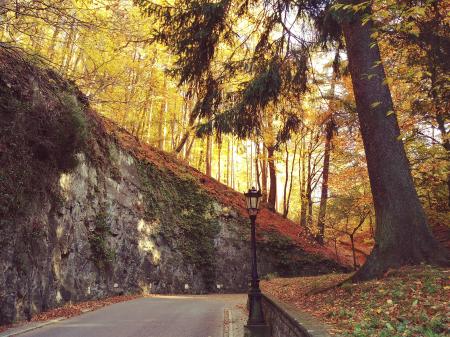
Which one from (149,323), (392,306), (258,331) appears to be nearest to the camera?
(392,306)

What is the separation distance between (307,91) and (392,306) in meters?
7.47

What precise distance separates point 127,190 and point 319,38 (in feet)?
38.9

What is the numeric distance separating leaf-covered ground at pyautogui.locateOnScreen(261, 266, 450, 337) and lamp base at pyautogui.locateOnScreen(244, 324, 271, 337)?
61.1 inches

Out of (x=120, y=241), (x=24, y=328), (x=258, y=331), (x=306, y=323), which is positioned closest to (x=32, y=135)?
(x=24, y=328)

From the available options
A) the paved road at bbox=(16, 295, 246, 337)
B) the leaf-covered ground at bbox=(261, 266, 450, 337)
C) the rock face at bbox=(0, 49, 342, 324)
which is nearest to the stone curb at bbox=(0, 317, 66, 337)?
the paved road at bbox=(16, 295, 246, 337)

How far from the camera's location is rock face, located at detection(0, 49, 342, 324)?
34.5 feet

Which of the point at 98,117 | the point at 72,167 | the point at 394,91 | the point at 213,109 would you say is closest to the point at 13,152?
the point at 72,167

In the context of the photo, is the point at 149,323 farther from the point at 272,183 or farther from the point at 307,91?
the point at 272,183

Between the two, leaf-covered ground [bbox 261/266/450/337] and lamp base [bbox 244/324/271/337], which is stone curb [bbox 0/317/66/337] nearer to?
lamp base [bbox 244/324/271/337]

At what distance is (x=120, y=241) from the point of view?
1759cm

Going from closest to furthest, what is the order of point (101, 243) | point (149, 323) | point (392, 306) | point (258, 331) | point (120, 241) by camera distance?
point (392, 306), point (258, 331), point (149, 323), point (101, 243), point (120, 241)

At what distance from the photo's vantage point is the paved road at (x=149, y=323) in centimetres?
891

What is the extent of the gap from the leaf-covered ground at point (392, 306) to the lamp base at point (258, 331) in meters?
1.55

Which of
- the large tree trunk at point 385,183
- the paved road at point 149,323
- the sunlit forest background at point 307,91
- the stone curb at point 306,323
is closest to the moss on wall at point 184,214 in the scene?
the sunlit forest background at point 307,91
